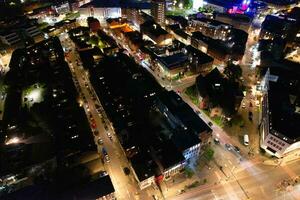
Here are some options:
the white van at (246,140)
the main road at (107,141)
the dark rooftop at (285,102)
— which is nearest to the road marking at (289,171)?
the dark rooftop at (285,102)

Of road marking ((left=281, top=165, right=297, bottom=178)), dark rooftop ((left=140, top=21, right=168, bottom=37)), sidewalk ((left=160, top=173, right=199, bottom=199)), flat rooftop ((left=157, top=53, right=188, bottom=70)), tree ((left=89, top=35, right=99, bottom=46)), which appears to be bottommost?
sidewalk ((left=160, top=173, right=199, bottom=199))

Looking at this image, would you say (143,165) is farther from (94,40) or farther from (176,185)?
(94,40)

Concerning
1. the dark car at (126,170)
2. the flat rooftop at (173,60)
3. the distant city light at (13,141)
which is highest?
the flat rooftop at (173,60)

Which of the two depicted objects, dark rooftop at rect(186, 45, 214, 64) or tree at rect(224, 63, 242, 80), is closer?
tree at rect(224, 63, 242, 80)

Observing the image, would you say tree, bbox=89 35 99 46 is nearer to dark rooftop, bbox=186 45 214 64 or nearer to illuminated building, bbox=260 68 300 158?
dark rooftop, bbox=186 45 214 64

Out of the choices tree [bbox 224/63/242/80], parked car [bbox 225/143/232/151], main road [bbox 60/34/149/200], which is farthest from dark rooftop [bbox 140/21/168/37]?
parked car [bbox 225/143/232/151]

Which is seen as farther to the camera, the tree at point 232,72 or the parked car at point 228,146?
the tree at point 232,72

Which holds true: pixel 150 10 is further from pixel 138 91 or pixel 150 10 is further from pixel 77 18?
pixel 138 91

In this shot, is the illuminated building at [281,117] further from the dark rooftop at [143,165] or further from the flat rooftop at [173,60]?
the flat rooftop at [173,60]
